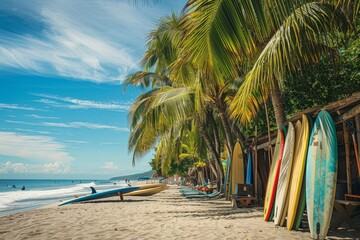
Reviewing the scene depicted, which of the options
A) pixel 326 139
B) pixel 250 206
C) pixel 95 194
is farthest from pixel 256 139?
pixel 95 194

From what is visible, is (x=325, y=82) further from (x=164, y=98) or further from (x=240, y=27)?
(x=240, y=27)

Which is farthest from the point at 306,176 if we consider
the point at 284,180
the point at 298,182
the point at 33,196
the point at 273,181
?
the point at 33,196

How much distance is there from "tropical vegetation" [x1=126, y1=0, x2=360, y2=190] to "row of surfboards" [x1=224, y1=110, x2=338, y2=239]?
1.03 m

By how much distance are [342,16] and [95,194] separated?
1190cm

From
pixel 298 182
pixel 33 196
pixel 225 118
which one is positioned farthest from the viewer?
pixel 33 196

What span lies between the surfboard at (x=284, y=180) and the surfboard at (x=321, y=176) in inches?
23.3

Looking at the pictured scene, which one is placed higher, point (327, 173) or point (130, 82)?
point (130, 82)

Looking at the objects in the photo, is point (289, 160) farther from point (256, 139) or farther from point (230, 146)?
point (230, 146)

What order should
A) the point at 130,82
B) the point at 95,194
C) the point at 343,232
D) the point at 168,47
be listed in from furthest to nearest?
the point at 130,82 → the point at 95,194 → the point at 168,47 → the point at 343,232

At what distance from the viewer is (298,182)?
5223 millimetres

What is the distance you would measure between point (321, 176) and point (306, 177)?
0.30m

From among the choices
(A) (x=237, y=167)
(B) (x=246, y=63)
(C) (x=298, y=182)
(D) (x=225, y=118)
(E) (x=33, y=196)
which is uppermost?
(B) (x=246, y=63)

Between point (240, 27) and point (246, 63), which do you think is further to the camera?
point (246, 63)

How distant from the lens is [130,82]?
16.2 metres
